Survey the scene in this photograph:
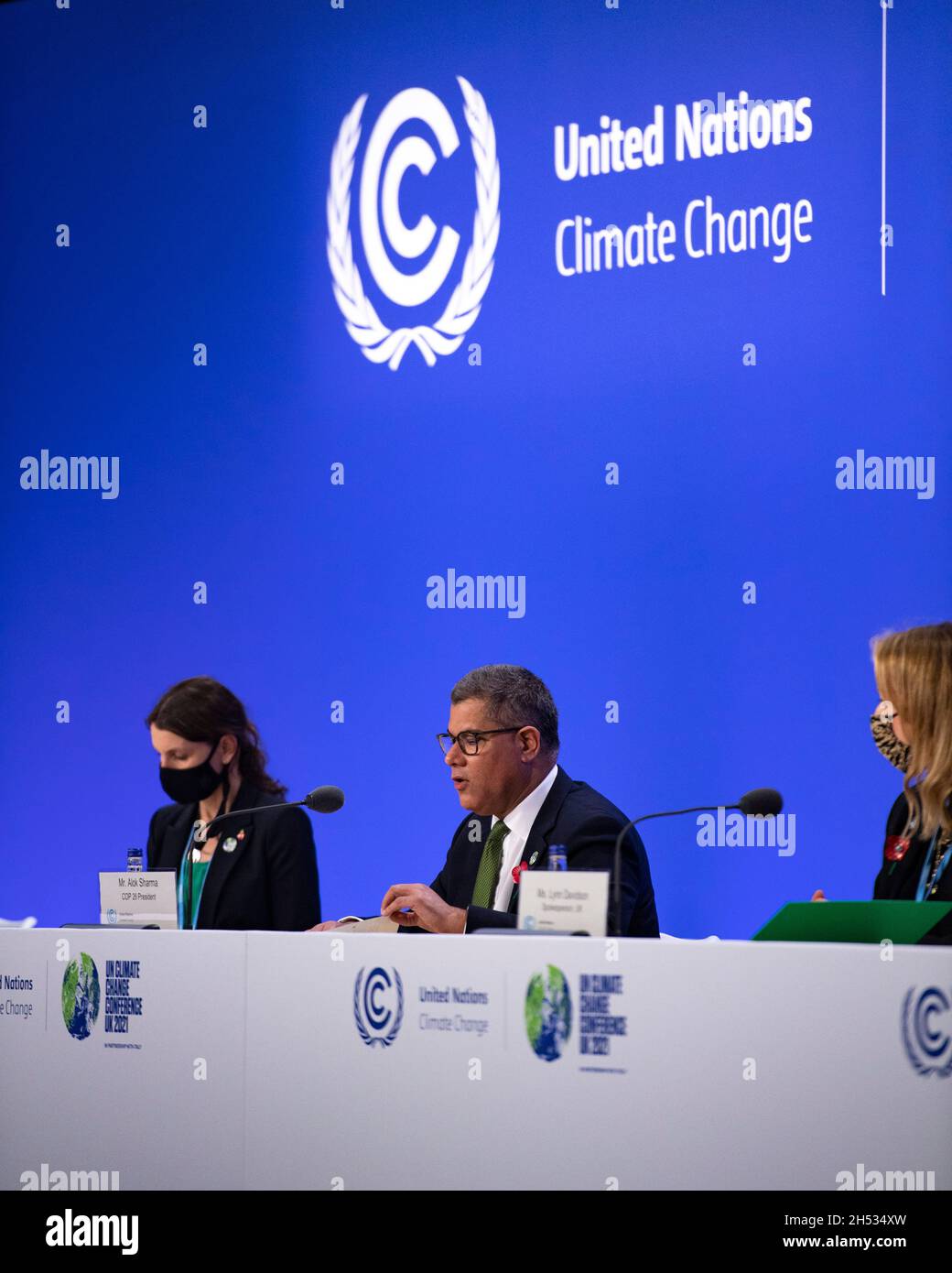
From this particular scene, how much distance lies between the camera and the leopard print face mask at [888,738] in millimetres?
3402

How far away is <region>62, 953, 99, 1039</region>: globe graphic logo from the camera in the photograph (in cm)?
324

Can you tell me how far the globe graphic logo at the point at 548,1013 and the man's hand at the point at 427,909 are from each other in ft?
1.57

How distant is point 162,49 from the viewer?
6004 mm

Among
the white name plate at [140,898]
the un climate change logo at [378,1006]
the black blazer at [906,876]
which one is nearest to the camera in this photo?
the un climate change logo at [378,1006]

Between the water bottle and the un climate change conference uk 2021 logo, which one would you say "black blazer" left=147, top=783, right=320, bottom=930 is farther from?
the un climate change conference uk 2021 logo

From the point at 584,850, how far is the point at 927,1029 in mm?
1217

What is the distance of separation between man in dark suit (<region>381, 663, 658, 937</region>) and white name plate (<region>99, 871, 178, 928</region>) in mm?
618

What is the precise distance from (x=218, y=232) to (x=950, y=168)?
2.73 metres

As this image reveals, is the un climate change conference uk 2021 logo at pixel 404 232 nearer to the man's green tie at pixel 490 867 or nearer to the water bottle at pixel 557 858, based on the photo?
the man's green tie at pixel 490 867

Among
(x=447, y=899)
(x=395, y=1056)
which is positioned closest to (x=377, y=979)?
(x=395, y=1056)

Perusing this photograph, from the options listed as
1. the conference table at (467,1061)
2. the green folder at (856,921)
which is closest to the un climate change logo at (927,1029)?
the conference table at (467,1061)

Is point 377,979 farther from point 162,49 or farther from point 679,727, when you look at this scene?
point 162,49
